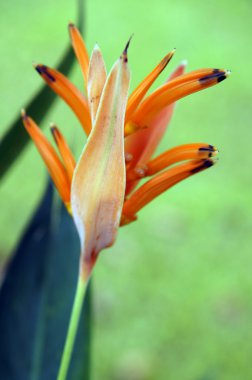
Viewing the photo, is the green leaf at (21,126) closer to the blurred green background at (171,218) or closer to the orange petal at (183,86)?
the orange petal at (183,86)

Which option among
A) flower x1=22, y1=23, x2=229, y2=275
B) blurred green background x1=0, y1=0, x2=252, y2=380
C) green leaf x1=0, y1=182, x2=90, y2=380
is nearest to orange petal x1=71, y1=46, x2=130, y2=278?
flower x1=22, y1=23, x2=229, y2=275

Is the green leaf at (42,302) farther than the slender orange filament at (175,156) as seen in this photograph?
Yes

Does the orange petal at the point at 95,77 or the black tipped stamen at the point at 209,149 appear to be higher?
the orange petal at the point at 95,77

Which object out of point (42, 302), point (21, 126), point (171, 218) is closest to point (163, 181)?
point (21, 126)

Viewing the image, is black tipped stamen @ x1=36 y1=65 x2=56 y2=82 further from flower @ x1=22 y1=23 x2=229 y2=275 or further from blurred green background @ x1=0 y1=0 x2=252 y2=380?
blurred green background @ x1=0 y1=0 x2=252 y2=380

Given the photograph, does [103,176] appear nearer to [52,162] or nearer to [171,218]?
[52,162]

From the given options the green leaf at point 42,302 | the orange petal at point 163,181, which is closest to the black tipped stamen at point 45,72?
the orange petal at point 163,181
